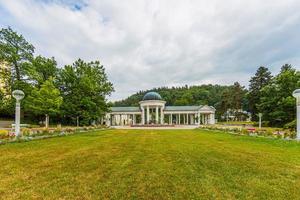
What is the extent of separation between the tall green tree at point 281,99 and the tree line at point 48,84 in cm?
2564

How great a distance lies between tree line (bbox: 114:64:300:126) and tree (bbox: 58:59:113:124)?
2576 cm

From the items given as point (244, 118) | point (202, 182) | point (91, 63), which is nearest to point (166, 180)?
point (202, 182)

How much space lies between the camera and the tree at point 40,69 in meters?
30.9

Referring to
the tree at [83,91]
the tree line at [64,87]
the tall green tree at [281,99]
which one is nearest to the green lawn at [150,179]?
the tree line at [64,87]

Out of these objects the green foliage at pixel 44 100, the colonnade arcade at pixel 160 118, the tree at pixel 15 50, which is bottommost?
the colonnade arcade at pixel 160 118

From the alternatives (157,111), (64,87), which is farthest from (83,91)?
(157,111)

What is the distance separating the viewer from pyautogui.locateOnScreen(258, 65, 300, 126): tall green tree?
27.3 metres

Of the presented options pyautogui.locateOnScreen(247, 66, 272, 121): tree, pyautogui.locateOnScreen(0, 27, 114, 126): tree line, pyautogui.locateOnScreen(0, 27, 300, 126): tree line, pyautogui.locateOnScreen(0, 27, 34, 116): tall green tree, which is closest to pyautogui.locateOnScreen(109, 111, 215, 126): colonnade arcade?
pyautogui.locateOnScreen(247, 66, 272, 121): tree

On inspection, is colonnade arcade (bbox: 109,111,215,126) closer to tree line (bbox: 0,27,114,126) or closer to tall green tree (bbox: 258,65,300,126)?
tree line (bbox: 0,27,114,126)

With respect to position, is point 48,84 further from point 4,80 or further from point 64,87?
point 4,80

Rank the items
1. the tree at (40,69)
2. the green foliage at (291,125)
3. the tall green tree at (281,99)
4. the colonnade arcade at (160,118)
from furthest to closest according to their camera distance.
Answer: the colonnade arcade at (160,118) → the tree at (40,69) → the tall green tree at (281,99) → the green foliage at (291,125)

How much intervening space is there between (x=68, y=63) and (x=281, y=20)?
2986 centimetres

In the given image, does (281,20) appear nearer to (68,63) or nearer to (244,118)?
(68,63)

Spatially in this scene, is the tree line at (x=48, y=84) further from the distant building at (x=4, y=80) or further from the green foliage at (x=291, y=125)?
the green foliage at (x=291, y=125)
